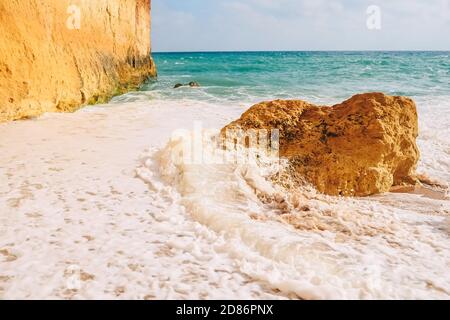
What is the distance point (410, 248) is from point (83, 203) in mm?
2734

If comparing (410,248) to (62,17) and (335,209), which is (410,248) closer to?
(335,209)

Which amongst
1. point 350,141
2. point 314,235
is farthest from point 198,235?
point 350,141

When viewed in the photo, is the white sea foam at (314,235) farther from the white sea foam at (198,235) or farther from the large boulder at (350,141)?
the large boulder at (350,141)

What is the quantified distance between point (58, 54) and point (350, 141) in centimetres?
692

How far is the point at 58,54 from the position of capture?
26.9ft

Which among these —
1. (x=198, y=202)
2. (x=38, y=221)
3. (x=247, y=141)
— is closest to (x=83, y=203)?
(x=38, y=221)

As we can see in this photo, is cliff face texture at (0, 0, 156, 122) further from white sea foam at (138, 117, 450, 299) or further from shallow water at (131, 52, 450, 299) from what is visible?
white sea foam at (138, 117, 450, 299)

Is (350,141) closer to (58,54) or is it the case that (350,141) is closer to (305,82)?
(58,54)

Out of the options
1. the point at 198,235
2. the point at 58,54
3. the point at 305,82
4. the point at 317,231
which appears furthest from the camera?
the point at 305,82

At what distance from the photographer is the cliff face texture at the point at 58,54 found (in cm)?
674

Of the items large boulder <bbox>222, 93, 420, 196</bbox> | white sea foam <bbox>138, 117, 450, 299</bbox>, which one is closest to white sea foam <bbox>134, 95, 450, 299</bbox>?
white sea foam <bbox>138, 117, 450, 299</bbox>

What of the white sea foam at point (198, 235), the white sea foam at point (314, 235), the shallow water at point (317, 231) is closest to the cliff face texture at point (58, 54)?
the white sea foam at point (198, 235)

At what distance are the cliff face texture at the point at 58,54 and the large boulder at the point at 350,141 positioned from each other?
470cm

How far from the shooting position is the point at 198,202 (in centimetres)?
328
